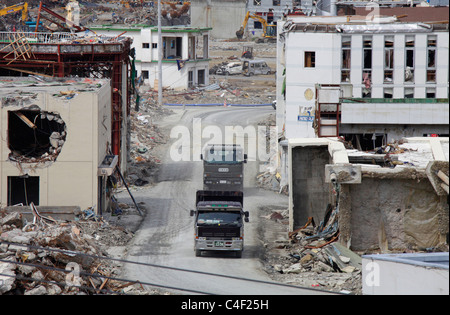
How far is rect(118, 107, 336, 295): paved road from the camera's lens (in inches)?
950

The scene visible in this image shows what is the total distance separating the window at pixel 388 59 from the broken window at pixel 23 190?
1792cm

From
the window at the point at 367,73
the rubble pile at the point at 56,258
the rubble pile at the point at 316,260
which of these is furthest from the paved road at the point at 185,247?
the window at the point at 367,73

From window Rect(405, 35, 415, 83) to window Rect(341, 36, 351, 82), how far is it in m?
2.89

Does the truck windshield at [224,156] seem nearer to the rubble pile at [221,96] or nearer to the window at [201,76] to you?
the rubble pile at [221,96]

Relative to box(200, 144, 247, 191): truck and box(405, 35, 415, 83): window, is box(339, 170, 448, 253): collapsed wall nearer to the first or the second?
box(200, 144, 247, 191): truck

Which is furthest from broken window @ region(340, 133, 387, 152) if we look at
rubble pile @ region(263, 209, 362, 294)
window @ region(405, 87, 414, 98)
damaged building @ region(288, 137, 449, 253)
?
damaged building @ region(288, 137, 449, 253)

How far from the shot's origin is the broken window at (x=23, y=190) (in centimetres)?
3292

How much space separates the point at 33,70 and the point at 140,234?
13368mm

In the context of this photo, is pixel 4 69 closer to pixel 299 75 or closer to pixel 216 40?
pixel 299 75

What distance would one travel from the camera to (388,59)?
38625 mm

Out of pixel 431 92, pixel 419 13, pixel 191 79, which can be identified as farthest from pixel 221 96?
pixel 431 92

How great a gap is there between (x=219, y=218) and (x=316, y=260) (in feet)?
12.3
